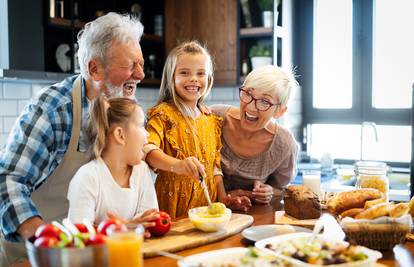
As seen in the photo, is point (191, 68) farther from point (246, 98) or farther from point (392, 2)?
point (392, 2)

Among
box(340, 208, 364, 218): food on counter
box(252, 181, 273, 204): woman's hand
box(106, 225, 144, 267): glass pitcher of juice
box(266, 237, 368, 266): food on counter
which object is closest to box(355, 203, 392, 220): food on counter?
box(340, 208, 364, 218): food on counter

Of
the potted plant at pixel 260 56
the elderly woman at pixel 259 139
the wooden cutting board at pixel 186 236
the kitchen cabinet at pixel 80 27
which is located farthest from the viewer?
the potted plant at pixel 260 56

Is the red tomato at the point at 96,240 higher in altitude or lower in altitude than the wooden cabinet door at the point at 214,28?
lower

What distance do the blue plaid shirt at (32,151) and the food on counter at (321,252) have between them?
0.97 meters

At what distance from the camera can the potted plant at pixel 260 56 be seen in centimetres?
437

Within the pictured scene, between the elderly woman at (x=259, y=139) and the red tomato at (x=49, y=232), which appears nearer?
the red tomato at (x=49, y=232)

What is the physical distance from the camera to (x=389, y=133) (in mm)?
4836

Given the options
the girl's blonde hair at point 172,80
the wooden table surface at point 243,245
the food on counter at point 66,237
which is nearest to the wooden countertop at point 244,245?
the wooden table surface at point 243,245

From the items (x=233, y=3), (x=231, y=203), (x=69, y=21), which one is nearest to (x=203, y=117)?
(x=231, y=203)

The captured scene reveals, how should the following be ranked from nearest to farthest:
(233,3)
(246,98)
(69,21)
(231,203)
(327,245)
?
(327,245)
(231,203)
(246,98)
(69,21)
(233,3)

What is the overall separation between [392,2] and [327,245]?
383cm

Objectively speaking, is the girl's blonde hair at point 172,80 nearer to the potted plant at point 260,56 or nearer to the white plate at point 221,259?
the white plate at point 221,259

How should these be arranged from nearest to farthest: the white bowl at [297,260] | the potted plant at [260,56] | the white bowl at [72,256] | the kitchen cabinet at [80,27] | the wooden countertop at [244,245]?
the white bowl at [72,256], the white bowl at [297,260], the wooden countertop at [244,245], the kitchen cabinet at [80,27], the potted plant at [260,56]

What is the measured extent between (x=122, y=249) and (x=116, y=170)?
688 millimetres
